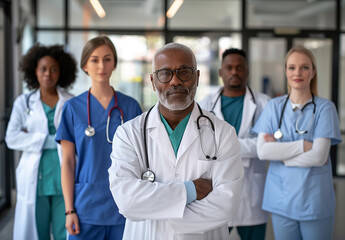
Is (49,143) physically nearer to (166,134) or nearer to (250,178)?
(166,134)

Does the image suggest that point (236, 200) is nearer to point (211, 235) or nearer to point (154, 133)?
point (211, 235)

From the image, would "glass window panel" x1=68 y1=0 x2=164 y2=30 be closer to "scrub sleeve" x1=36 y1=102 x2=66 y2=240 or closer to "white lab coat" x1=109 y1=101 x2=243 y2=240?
"scrub sleeve" x1=36 y1=102 x2=66 y2=240

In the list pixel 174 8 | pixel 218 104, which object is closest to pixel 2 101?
pixel 174 8

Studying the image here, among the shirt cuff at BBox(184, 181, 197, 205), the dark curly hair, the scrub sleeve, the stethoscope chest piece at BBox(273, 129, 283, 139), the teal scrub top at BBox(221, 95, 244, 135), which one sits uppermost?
the dark curly hair

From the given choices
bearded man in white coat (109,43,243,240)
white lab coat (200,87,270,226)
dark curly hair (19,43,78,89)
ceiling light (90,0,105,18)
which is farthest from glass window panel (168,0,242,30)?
bearded man in white coat (109,43,243,240)

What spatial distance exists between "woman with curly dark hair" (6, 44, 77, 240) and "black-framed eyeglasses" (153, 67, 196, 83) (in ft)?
4.14

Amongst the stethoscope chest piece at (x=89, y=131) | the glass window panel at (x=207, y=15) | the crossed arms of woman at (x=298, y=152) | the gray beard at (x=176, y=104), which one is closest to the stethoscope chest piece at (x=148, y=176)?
the gray beard at (x=176, y=104)

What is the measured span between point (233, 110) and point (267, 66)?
11.0ft

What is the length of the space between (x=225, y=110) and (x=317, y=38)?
3816 mm

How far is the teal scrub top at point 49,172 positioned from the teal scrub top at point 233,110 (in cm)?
124

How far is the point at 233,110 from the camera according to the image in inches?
107

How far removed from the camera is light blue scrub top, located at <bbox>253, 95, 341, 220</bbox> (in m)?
2.18

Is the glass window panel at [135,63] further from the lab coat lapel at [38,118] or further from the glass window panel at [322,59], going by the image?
the lab coat lapel at [38,118]

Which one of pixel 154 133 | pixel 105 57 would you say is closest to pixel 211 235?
pixel 154 133
